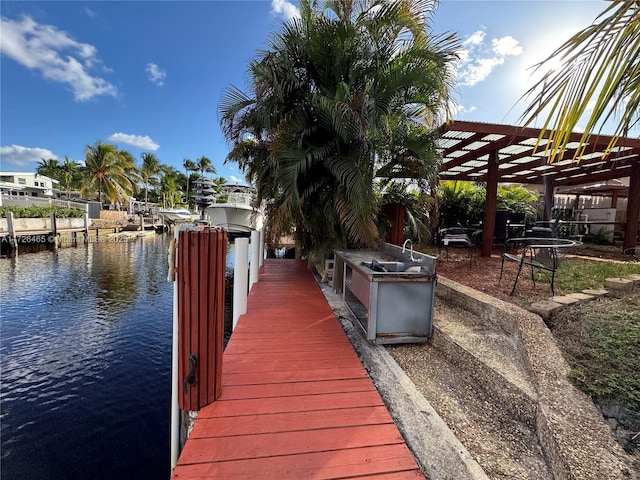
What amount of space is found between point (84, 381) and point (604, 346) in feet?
21.4

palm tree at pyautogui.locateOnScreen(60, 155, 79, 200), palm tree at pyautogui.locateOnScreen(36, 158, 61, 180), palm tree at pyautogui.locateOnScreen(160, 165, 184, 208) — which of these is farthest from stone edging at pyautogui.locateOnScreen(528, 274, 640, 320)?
palm tree at pyautogui.locateOnScreen(36, 158, 61, 180)

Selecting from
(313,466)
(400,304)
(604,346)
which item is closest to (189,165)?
(400,304)

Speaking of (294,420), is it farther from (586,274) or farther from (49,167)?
(49,167)

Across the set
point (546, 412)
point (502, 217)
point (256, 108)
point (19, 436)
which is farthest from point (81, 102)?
point (546, 412)

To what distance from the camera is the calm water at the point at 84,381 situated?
3.30 m

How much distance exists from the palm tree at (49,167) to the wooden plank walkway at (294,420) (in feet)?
190

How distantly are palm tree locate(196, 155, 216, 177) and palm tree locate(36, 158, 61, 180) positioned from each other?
19.7 metres

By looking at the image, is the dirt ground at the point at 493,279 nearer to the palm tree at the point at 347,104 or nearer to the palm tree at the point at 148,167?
the palm tree at the point at 347,104

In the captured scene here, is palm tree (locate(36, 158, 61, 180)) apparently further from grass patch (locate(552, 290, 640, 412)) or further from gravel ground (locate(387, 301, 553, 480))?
grass patch (locate(552, 290, 640, 412))

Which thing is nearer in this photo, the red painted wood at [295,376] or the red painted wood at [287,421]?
the red painted wood at [287,421]

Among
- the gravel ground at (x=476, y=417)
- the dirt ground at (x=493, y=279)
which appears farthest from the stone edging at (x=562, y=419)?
the dirt ground at (x=493, y=279)

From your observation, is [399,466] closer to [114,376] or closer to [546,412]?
[546,412]

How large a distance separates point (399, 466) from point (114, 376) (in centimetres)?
497

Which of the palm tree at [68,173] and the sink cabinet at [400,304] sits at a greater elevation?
the palm tree at [68,173]
